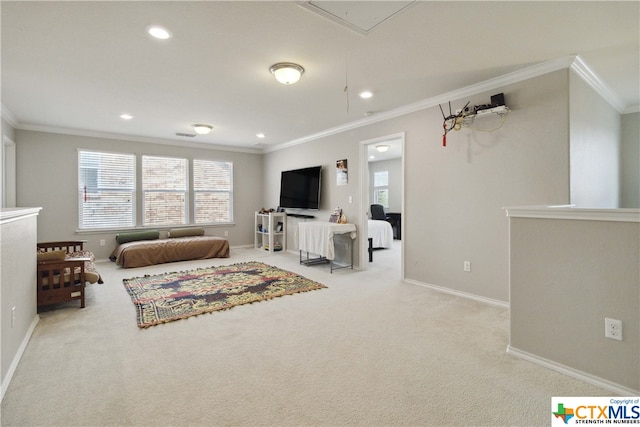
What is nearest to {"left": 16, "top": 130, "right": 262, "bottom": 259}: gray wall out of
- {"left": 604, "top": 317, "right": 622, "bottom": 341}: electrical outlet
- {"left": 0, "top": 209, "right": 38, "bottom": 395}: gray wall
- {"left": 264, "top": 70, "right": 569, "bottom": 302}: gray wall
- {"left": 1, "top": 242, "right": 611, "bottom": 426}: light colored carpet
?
{"left": 1, "top": 242, "right": 611, "bottom": 426}: light colored carpet

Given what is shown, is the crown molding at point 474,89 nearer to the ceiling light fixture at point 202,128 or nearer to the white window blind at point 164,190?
the ceiling light fixture at point 202,128

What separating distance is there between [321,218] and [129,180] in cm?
402

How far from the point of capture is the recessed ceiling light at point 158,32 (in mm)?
2334

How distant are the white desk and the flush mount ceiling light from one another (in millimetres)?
2515

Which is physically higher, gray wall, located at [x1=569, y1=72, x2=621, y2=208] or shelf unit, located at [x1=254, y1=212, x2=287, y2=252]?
gray wall, located at [x1=569, y1=72, x2=621, y2=208]

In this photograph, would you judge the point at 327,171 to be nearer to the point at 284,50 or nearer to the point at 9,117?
the point at 284,50

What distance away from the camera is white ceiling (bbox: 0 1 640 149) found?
2148mm

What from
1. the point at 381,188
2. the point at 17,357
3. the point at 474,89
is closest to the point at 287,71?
the point at 474,89

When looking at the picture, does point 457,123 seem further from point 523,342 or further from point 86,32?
point 86,32

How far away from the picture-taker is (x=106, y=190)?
19.7 ft

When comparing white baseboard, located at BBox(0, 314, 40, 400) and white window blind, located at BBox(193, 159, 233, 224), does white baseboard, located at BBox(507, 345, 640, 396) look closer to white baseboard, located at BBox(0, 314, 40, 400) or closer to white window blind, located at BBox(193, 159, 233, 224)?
white baseboard, located at BBox(0, 314, 40, 400)

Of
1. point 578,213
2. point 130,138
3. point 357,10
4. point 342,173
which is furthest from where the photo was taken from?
point 130,138

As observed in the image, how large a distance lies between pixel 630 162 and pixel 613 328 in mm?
3996

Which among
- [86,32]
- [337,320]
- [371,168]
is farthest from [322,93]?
[371,168]
